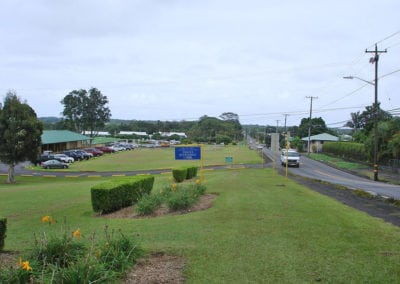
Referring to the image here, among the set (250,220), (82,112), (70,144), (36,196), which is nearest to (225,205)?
(250,220)

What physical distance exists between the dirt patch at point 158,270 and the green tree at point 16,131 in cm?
3351

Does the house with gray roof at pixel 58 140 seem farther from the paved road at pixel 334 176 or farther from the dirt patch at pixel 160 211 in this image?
the dirt patch at pixel 160 211

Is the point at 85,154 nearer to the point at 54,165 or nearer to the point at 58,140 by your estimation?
the point at 58,140

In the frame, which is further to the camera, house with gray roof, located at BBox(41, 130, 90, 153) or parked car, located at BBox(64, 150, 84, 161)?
house with gray roof, located at BBox(41, 130, 90, 153)

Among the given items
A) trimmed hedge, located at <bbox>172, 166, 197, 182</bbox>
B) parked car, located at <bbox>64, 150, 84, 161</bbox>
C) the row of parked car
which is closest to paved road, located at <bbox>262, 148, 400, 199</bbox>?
trimmed hedge, located at <bbox>172, 166, 197, 182</bbox>

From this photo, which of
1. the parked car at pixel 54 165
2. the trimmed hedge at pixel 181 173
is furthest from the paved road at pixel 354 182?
the parked car at pixel 54 165

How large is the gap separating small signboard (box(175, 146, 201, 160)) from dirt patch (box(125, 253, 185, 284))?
12.9m

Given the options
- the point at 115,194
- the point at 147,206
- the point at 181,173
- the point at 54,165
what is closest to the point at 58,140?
the point at 54,165

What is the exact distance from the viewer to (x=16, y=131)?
3656cm

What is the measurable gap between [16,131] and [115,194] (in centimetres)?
2649

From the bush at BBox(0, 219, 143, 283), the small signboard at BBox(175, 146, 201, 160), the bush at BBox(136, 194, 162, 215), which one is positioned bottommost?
the bush at BBox(136, 194, 162, 215)

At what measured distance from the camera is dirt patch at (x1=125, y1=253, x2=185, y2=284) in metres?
5.87

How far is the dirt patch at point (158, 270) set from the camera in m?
5.87

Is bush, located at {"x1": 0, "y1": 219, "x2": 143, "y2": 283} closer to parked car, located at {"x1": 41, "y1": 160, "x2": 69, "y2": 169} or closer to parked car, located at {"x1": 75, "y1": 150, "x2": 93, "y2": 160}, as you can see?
parked car, located at {"x1": 41, "y1": 160, "x2": 69, "y2": 169}
